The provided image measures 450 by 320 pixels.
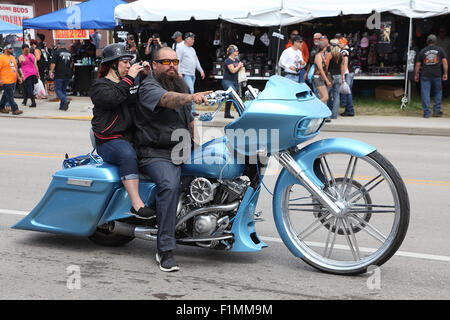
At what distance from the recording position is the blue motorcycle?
444cm

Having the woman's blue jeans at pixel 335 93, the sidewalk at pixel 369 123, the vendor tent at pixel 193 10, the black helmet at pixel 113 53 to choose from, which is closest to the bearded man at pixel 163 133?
the black helmet at pixel 113 53

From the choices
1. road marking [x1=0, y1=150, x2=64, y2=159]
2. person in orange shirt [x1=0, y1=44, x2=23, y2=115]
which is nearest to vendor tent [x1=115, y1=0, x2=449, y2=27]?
person in orange shirt [x1=0, y1=44, x2=23, y2=115]

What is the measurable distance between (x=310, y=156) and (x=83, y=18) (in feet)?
58.1

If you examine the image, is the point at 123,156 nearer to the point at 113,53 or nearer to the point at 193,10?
the point at 113,53

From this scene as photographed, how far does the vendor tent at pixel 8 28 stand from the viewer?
23684 millimetres

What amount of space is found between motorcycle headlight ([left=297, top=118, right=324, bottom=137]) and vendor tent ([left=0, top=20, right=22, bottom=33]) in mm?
21511

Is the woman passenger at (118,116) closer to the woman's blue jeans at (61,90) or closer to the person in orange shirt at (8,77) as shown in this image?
the person in orange shirt at (8,77)

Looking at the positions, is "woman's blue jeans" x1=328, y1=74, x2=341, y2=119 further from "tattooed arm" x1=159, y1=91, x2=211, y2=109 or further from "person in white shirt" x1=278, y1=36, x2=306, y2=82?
"tattooed arm" x1=159, y1=91, x2=211, y2=109

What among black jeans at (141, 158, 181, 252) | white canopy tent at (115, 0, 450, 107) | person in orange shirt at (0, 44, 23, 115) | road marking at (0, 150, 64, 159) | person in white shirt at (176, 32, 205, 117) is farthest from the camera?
person in orange shirt at (0, 44, 23, 115)

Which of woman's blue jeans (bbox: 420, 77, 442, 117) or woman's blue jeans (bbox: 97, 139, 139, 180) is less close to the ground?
woman's blue jeans (bbox: 97, 139, 139, 180)

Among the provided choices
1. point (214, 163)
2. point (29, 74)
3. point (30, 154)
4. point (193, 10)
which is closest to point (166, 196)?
point (214, 163)

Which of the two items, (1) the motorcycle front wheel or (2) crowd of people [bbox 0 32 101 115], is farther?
(2) crowd of people [bbox 0 32 101 115]

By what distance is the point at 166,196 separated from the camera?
464 centimetres

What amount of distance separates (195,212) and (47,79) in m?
18.3
